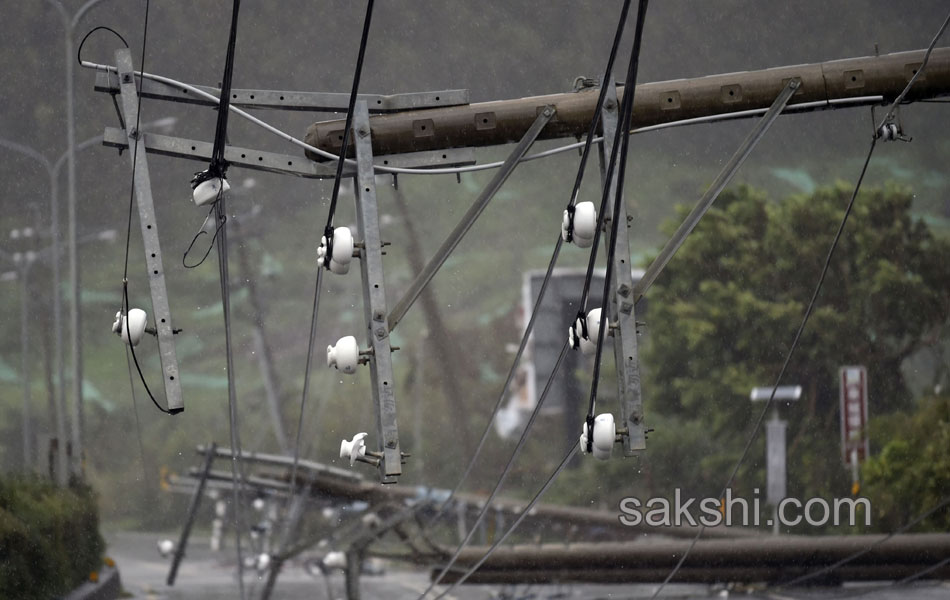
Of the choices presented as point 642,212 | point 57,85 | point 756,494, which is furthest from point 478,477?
point 57,85

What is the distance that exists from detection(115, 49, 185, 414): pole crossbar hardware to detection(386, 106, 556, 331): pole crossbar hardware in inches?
52.2

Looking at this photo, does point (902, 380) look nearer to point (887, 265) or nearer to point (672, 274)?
point (887, 265)

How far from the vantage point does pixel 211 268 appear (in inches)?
1526

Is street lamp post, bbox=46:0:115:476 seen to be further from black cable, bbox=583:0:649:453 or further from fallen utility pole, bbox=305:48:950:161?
black cable, bbox=583:0:649:453

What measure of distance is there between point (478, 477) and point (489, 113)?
2561 centimetres

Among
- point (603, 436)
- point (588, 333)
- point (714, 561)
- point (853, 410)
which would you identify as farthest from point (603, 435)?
point (853, 410)

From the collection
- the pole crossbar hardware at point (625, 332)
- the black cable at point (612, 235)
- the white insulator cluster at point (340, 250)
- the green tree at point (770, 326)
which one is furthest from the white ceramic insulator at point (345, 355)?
Answer: the green tree at point (770, 326)

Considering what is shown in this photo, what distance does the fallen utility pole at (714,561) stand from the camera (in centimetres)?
1933

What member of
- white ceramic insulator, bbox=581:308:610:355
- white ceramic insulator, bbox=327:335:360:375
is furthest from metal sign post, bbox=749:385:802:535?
white ceramic insulator, bbox=327:335:360:375

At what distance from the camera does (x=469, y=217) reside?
7.89 meters

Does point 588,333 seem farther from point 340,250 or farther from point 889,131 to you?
point 889,131

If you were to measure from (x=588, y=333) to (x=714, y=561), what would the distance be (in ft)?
44.6

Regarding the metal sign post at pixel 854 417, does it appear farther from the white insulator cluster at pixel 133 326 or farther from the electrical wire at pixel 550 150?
the white insulator cluster at pixel 133 326

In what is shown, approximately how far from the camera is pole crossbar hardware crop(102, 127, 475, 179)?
7.92 metres
